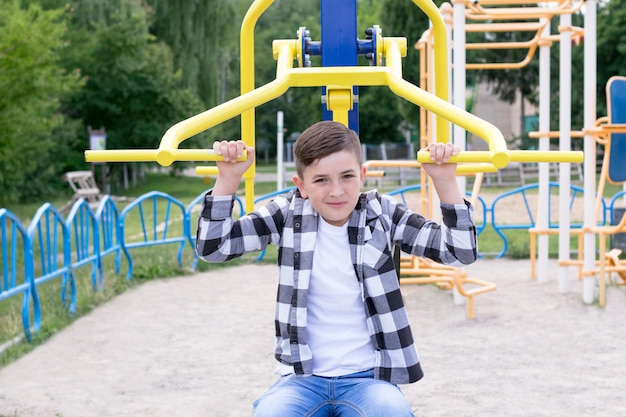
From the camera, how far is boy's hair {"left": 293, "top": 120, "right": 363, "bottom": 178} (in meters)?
1.97

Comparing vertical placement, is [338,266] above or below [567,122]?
below

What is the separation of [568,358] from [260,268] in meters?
4.21

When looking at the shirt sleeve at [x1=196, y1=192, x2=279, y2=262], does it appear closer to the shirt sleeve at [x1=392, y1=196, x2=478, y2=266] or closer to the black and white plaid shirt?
the black and white plaid shirt

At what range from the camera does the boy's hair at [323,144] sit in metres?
1.97

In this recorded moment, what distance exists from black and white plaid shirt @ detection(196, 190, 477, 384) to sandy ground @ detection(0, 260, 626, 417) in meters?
1.72

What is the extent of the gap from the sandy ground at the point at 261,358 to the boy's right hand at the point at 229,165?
1910 mm

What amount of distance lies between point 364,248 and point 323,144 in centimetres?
28

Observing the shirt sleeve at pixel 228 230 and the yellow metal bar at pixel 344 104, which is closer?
the yellow metal bar at pixel 344 104

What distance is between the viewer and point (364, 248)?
2021mm

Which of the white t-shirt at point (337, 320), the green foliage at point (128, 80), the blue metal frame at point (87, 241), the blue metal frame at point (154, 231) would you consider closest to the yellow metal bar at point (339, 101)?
the white t-shirt at point (337, 320)

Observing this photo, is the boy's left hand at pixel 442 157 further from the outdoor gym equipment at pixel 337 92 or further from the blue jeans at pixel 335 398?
the blue jeans at pixel 335 398

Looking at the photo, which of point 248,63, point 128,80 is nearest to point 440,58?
point 248,63

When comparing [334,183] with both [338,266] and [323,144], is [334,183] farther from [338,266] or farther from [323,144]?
[338,266]

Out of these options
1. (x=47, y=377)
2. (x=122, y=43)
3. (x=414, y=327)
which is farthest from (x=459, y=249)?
(x=122, y=43)
